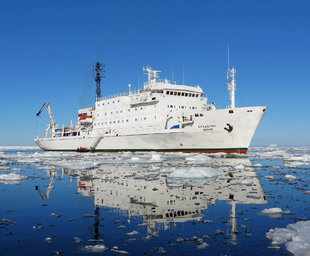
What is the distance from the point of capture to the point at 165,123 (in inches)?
1184

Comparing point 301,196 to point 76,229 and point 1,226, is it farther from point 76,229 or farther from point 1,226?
point 1,226

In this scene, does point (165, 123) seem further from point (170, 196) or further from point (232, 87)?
point (170, 196)

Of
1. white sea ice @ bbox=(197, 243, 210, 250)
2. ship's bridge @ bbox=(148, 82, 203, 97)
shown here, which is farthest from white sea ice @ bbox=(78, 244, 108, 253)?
ship's bridge @ bbox=(148, 82, 203, 97)

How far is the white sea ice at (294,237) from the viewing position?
4283 millimetres

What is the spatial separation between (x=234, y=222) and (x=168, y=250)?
203 cm

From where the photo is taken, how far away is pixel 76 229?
544 centimetres

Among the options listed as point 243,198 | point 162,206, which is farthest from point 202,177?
point 162,206

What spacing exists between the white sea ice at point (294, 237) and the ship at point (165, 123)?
2184cm

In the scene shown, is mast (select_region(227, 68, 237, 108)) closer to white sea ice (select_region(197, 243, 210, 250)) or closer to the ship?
the ship

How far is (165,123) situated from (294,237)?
2545cm

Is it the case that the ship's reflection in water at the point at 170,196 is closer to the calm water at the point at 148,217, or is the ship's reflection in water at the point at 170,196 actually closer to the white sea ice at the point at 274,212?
the calm water at the point at 148,217

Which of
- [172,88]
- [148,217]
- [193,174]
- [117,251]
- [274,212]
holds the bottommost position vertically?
[117,251]

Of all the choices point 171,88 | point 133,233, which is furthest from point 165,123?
point 133,233

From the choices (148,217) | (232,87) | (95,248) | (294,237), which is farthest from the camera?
(232,87)
